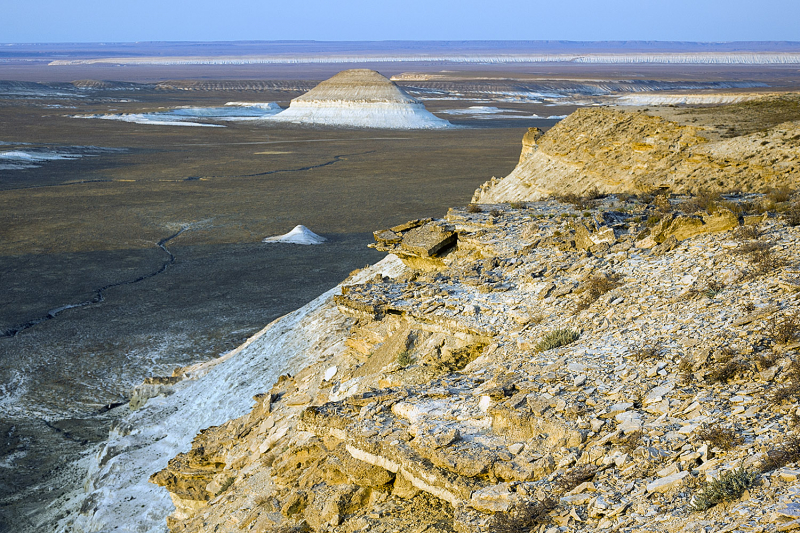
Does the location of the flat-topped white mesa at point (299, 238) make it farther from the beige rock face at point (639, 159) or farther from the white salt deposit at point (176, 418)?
the white salt deposit at point (176, 418)

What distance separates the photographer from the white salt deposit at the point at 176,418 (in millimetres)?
8461

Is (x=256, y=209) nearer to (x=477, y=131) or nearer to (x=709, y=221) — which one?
(x=709, y=221)

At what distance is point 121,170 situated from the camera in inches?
1718

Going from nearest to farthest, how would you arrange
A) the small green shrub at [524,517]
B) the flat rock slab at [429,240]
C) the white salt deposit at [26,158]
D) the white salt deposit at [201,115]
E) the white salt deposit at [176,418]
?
1. the small green shrub at [524,517]
2. the white salt deposit at [176,418]
3. the flat rock slab at [429,240]
4. the white salt deposit at [26,158]
5. the white salt deposit at [201,115]

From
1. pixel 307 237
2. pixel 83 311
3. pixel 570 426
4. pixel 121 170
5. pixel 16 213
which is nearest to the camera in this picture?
pixel 570 426

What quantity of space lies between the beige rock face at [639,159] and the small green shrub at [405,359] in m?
6.47

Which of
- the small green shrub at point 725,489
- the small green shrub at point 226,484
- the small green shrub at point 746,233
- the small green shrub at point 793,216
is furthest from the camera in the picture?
the small green shrub at point 793,216

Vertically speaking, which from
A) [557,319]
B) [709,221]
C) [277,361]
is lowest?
[277,361]

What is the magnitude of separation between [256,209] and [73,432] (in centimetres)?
2134

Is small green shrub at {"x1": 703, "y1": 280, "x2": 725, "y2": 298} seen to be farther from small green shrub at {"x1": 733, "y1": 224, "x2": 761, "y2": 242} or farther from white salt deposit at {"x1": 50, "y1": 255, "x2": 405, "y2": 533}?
white salt deposit at {"x1": 50, "y1": 255, "x2": 405, "y2": 533}

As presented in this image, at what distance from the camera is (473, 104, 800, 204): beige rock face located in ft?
36.8

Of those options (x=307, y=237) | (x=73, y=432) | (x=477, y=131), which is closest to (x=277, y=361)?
(x=73, y=432)

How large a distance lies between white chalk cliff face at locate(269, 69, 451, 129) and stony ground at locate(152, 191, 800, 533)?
65379mm

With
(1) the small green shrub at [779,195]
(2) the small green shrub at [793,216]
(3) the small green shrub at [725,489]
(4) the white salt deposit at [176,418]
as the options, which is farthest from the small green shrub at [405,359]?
(1) the small green shrub at [779,195]
